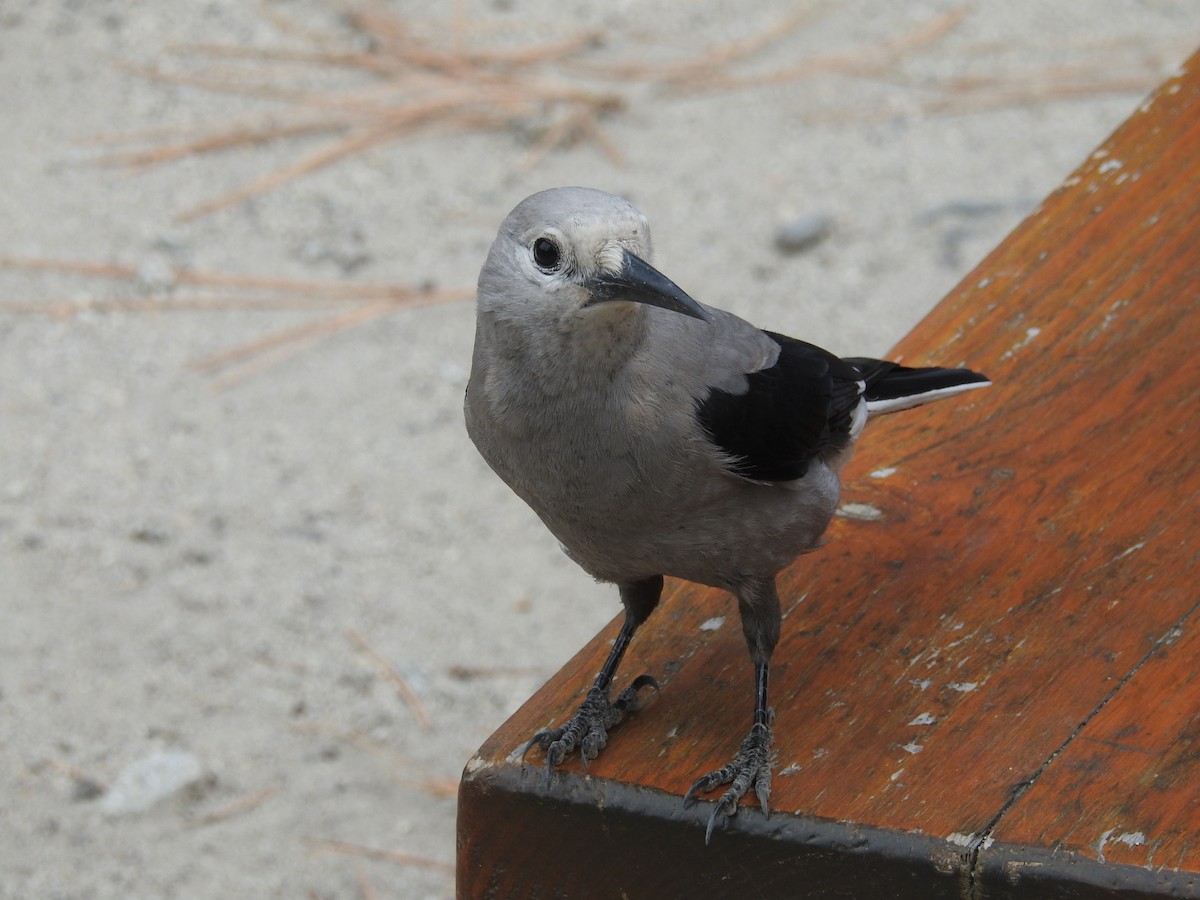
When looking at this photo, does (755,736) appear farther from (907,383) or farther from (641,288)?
(907,383)

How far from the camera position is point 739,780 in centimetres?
191

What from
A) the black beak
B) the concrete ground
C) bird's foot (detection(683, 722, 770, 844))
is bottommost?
the concrete ground

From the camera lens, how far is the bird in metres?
2.10

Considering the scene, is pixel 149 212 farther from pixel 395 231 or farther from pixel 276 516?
pixel 276 516

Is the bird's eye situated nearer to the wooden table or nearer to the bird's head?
the bird's head

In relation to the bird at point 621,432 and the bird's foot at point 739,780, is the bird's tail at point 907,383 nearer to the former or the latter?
the bird at point 621,432

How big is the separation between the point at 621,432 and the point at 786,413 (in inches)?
14.6

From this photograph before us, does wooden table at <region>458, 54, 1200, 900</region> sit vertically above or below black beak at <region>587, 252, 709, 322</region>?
below

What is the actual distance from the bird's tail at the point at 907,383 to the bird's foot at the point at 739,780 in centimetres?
76

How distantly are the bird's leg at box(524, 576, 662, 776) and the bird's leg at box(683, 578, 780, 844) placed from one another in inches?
6.4

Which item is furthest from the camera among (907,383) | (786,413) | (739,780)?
(907,383)

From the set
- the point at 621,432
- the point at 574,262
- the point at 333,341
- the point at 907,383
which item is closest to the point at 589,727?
the point at 621,432

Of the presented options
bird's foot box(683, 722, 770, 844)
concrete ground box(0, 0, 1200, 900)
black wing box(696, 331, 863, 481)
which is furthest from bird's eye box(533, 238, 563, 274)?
concrete ground box(0, 0, 1200, 900)

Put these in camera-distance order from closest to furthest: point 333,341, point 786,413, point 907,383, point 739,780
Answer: point 739,780 < point 786,413 < point 907,383 < point 333,341
